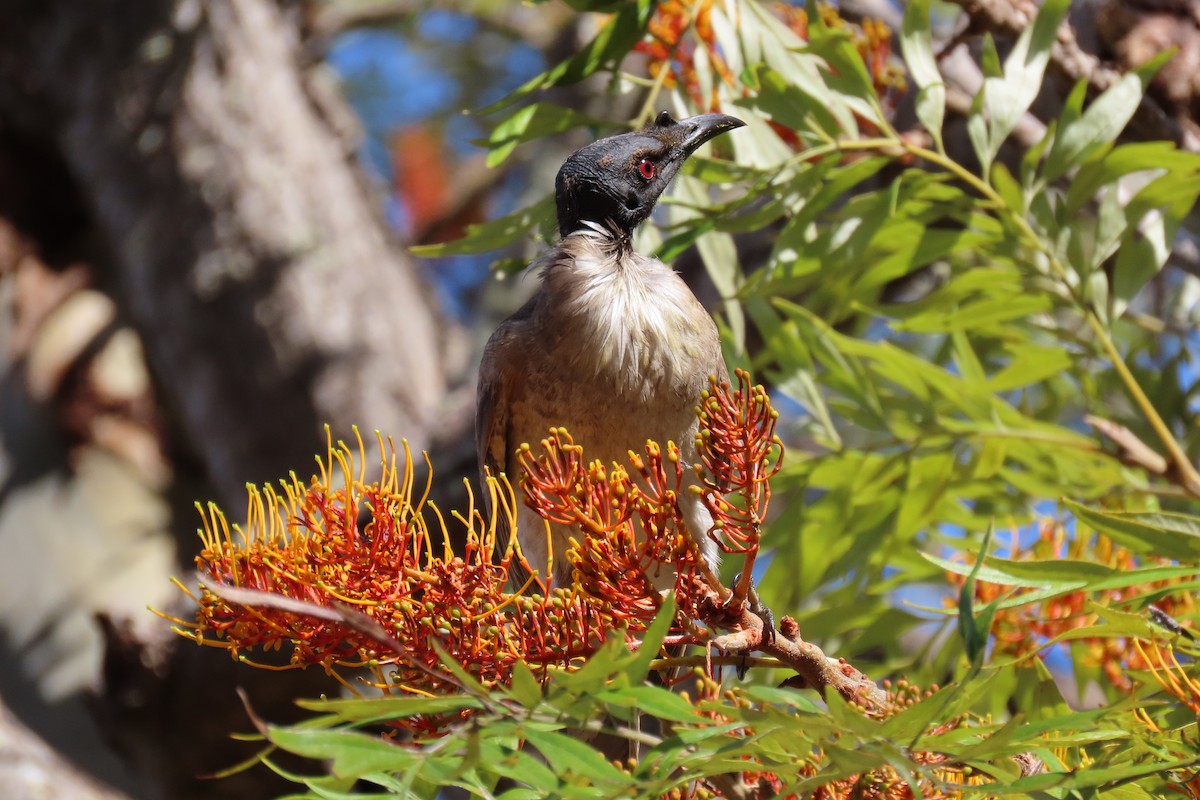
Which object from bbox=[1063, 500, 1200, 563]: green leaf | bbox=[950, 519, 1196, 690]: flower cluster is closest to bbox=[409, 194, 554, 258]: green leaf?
bbox=[950, 519, 1196, 690]: flower cluster

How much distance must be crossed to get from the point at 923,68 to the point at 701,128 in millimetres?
596

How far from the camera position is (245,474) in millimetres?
6102

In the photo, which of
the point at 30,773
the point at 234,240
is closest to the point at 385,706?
the point at 30,773

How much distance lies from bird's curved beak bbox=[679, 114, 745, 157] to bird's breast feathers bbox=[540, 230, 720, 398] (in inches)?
14.0

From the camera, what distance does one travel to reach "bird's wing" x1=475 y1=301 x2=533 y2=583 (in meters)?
3.33

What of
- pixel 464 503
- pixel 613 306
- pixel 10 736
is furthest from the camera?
pixel 464 503

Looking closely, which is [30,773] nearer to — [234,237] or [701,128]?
[234,237]

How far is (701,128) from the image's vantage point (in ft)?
11.0

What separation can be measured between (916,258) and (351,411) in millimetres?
3589

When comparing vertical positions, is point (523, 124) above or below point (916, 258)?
above

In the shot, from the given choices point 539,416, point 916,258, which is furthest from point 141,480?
point 916,258

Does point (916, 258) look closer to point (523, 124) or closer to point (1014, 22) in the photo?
point (1014, 22)

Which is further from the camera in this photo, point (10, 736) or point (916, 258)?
point (10, 736)

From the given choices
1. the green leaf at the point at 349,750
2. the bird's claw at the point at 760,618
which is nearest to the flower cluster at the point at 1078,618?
the bird's claw at the point at 760,618
